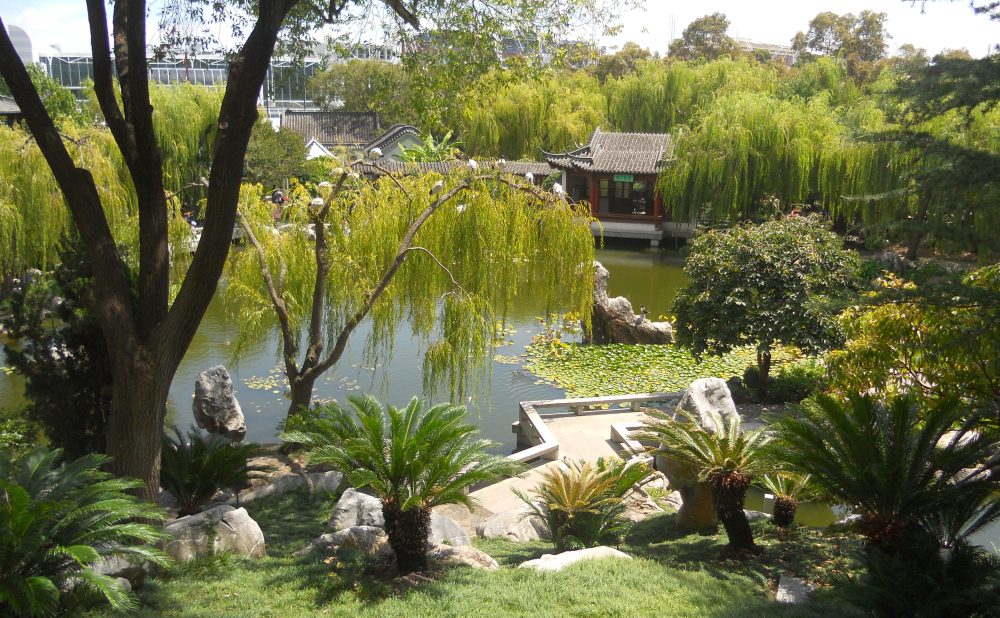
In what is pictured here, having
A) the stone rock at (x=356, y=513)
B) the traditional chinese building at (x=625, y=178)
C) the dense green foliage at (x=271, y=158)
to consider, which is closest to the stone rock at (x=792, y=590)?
the stone rock at (x=356, y=513)

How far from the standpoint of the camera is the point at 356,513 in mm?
7156

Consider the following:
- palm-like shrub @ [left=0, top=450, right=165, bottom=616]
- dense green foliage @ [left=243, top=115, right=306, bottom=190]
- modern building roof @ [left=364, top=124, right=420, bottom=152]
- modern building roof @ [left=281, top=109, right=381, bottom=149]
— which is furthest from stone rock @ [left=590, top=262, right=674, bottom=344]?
modern building roof @ [left=281, top=109, right=381, bottom=149]

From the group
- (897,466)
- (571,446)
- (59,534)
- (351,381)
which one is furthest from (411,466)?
(351,381)

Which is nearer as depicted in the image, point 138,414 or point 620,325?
point 138,414

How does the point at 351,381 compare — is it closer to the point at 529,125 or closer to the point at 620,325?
the point at 620,325

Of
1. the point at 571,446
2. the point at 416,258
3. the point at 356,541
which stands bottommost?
the point at 571,446

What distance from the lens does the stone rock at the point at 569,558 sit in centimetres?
599

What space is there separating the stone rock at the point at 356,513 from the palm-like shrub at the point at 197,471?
1.32 metres

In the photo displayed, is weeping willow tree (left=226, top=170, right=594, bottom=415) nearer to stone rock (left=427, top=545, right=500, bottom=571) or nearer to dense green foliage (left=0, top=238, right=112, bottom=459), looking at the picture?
dense green foliage (left=0, top=238, right=112, bottom=459)

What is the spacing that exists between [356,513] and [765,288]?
7318 mm

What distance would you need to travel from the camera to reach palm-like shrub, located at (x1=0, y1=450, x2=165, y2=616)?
13.9 ft

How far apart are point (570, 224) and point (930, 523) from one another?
5.26m

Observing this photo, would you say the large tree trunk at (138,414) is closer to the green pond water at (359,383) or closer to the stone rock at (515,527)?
the stone rock at (515,527)

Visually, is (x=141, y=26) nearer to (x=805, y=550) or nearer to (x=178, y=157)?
(x=805, y=550)
